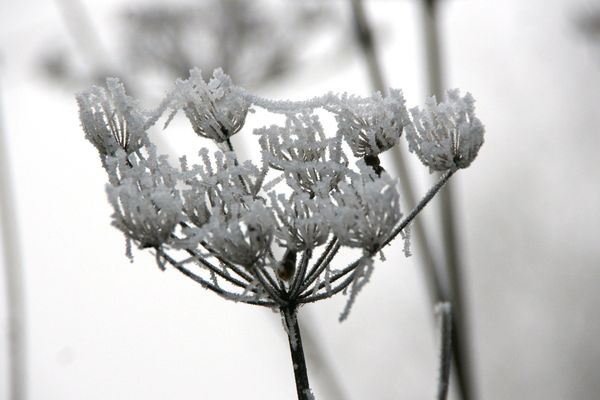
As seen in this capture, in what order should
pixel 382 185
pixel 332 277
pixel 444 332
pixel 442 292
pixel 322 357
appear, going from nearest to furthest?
pixel 382 185
pixel 332 277
pixel 444 332
pixel 442 292
pixel 322 357

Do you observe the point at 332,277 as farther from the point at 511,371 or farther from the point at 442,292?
the point at 511,371

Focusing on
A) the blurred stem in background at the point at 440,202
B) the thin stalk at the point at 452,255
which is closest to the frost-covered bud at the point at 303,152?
the blurred stem in background at the point at 440,202

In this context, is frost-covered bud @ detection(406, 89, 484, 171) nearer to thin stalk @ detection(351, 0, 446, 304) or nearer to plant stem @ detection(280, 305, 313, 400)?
plant stem @ detection(280, 305, 313, 400)

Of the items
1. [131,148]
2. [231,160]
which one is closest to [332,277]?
[231,160]

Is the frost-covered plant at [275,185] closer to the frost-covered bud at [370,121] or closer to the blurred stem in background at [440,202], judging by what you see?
the frost-covered bud at [370,121]

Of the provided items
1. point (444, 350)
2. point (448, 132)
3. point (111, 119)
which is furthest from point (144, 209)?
point (444, 350)

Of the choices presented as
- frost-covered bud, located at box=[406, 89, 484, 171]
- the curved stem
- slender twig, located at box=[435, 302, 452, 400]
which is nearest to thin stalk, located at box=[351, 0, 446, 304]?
slender twig, located at box=[435, 302, 452, 400]
